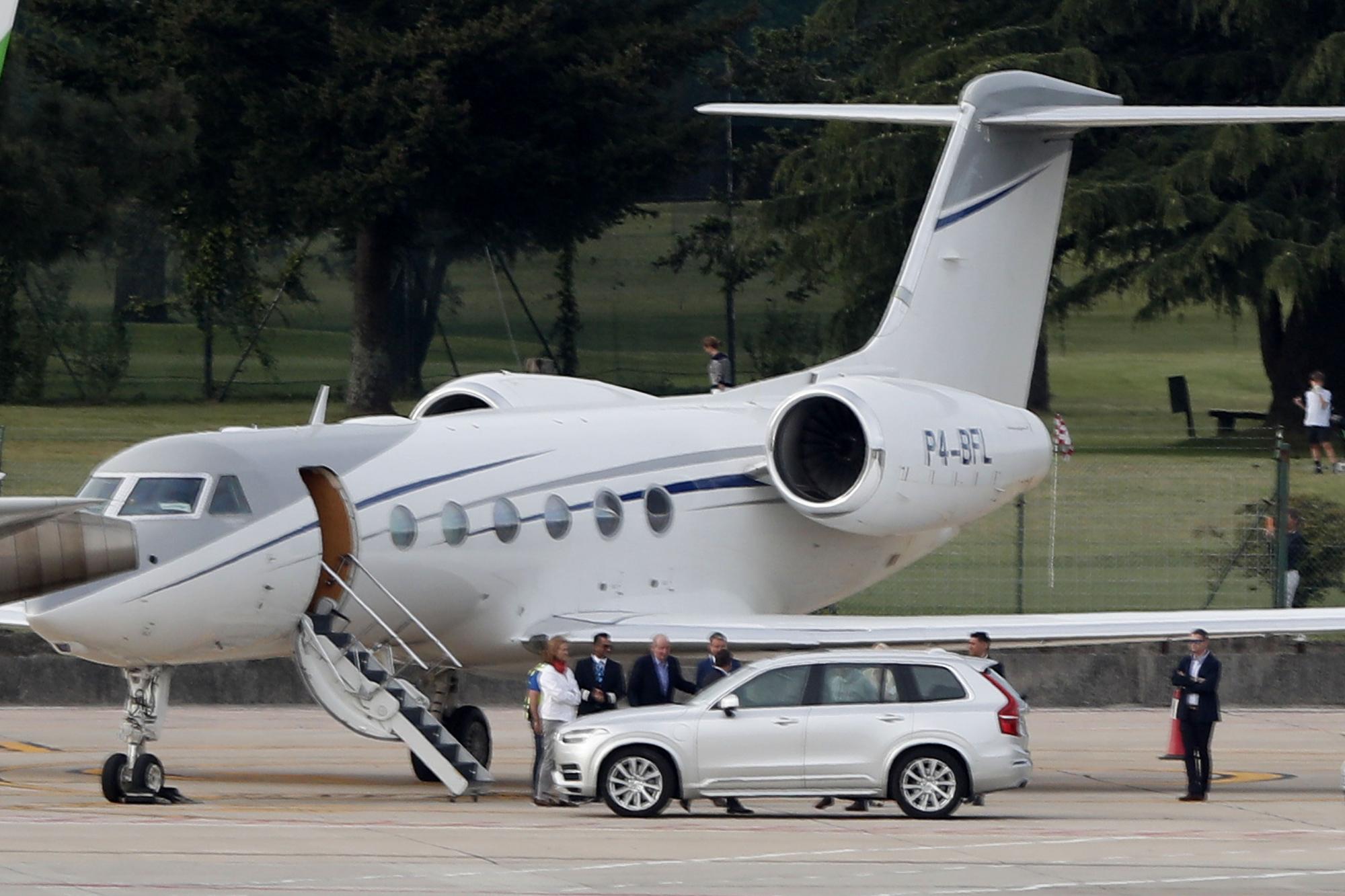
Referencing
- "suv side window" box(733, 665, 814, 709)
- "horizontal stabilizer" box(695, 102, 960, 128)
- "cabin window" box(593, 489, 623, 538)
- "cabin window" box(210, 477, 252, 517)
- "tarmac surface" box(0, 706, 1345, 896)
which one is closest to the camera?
"tarmac surface" box(0, 706, 1345, 896)

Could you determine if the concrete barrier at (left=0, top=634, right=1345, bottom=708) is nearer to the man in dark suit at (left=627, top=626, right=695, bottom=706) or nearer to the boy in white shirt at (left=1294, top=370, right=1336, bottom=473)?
the man in dark suit at (left=627, top=626, right=695, bottom=706)

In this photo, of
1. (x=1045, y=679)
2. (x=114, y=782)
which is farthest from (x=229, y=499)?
(x=1045, y=679)

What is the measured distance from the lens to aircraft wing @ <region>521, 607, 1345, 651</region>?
65.3ft

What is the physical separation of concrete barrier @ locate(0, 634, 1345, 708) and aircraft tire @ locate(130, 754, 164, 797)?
818 cm

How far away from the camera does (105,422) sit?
Result: 43906 mm

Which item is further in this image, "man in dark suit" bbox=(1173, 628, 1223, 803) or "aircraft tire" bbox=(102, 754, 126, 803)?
"man in dark suit" bbox=(1173, 628, 1223, 803)

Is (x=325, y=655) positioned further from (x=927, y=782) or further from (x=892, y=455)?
(x=892, y=455)

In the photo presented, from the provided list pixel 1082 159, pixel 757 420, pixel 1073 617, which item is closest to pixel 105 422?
pixel 1082 159

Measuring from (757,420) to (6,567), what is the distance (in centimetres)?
1445

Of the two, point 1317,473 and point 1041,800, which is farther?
point 1317,473

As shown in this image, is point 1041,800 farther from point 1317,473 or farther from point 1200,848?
point 1317,473

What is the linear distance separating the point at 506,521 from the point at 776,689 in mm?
3737

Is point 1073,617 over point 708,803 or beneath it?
over

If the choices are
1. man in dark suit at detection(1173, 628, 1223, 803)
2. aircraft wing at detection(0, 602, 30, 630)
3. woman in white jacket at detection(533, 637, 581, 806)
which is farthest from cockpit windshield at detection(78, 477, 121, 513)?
man in dark suit at detection(1173, 628, 1223, 803)
